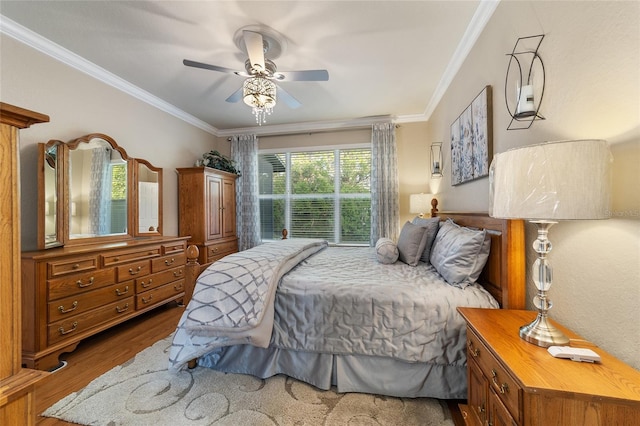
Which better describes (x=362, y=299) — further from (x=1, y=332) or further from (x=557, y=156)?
(x=1, y=332)

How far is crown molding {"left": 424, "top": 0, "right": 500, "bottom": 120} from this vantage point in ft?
6.07

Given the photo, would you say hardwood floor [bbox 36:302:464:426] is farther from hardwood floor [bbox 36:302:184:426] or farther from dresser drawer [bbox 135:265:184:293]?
dresser drawer [bbox 135:265:184:293]

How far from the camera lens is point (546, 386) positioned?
75 cm

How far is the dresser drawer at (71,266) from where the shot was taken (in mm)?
1976

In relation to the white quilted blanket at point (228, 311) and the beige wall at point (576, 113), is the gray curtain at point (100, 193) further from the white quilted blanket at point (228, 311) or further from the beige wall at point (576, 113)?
the white quilted blanket at point (228, 311)

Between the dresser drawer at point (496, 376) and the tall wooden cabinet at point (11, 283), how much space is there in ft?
4.47

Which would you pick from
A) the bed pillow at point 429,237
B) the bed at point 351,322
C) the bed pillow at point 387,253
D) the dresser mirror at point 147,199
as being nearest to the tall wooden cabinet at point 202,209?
the dresser mirror at point 147,199

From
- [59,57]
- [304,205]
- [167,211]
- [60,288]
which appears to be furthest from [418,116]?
[60,288]

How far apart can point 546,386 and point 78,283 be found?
9.81 ft

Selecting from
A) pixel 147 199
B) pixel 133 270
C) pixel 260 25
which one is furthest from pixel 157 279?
pixel 260 25

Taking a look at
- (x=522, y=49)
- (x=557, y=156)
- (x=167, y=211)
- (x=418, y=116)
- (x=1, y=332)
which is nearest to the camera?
(x=1, y=332)

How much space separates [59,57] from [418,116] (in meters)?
4.22

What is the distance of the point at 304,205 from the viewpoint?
4586 millimetres

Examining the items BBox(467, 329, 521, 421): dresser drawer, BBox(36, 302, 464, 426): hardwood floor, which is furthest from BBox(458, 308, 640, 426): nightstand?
BBox(36, 302, 464, 426): hardwood floor
